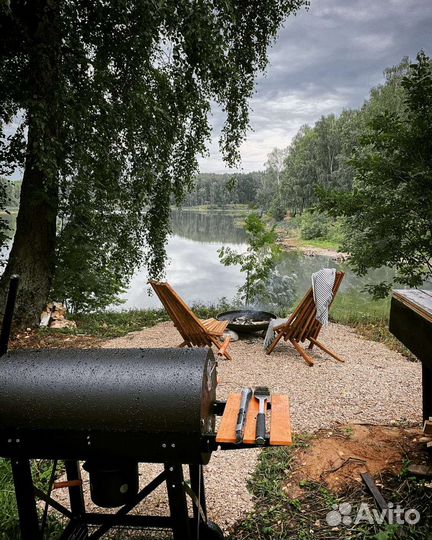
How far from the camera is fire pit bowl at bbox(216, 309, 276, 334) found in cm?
673

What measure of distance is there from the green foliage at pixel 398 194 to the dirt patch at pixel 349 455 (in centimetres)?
296

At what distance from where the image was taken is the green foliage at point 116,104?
19.5 feet

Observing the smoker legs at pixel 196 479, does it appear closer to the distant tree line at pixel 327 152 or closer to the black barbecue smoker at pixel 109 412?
the black barbecue smoker at pixel 109 412

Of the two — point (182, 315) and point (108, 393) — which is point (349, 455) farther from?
point (182, 315)

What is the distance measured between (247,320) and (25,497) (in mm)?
5298

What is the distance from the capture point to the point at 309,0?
850cm

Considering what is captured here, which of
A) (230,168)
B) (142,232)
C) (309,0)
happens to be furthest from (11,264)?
(309,0)

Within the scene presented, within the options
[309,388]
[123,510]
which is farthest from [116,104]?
[123,510]

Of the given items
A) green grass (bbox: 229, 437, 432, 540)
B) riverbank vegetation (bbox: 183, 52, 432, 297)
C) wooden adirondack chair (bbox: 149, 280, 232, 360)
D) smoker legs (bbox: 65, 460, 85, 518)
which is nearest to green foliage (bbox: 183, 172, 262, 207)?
riverbank vegetation (bbox: 183, 52, 432, 297)

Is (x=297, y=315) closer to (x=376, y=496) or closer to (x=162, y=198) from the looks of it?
(x=376, y=496)

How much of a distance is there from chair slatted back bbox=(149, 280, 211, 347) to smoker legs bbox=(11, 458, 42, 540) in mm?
3440

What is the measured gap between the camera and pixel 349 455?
9.70 ft

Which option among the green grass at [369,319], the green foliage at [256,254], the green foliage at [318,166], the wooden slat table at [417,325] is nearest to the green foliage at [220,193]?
the green foliage at [318,166]

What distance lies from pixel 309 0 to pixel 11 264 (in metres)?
7.56
